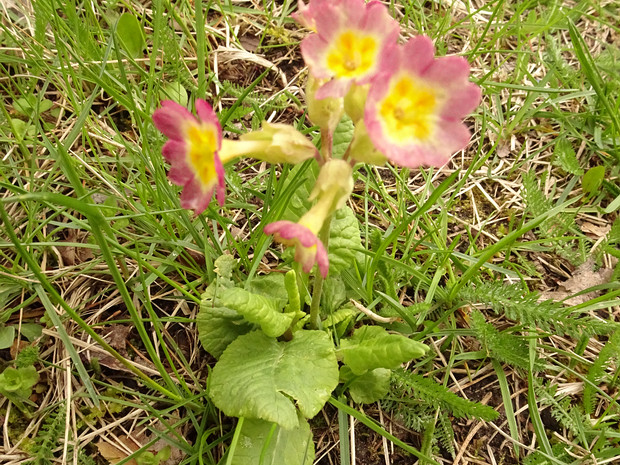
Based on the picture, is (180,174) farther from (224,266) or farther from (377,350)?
(377,350)

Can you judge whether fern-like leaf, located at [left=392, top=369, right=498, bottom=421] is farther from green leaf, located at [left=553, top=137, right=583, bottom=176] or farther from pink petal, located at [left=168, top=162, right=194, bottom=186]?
green leaf, located at [left=553, top=137, right=583, bottom=176]

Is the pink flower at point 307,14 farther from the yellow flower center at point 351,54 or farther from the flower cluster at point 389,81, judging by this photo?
the yellow flower center at point 351,54

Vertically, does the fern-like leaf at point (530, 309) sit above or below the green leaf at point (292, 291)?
below

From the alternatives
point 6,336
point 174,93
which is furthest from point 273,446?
point 174,93

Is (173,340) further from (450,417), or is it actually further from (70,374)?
(450,417)

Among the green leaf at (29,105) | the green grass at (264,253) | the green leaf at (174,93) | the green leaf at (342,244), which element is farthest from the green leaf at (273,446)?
the green leaf at (29,105)

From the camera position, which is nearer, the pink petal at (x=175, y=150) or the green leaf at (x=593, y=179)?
the pink petal at (x=175, y=150)

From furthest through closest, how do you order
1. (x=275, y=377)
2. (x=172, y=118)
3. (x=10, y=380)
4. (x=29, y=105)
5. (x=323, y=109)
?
1. (x=29, y=105)
2. (x=10, y=380)
3. (x=275, y=377)
4. (x=323, y=109)
5. (x=172, y=118)

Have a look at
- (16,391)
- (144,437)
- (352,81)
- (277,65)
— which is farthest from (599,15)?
(16,391)
